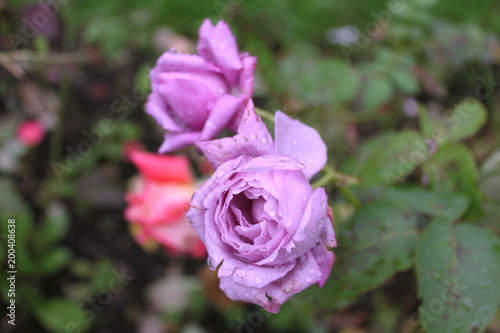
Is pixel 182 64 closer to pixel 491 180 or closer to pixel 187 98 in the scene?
pixel 187 98

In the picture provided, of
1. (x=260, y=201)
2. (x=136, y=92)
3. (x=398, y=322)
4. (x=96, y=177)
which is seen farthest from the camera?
(x=136, y=92)

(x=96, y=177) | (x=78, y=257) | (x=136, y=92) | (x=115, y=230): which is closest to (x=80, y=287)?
(x=78, y=257)

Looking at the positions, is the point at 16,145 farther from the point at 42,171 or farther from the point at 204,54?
the point at 204,54

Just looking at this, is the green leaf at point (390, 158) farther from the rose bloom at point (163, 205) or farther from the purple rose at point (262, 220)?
the rose bloom at point (163, 205)

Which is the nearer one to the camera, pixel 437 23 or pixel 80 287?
pixel 437 23

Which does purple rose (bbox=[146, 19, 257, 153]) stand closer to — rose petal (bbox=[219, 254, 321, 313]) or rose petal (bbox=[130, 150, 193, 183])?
rose petal (bbox=[219, 254, 321, 313])

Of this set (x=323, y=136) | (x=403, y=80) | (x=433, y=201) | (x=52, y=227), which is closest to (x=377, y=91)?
(x=403, y=80)

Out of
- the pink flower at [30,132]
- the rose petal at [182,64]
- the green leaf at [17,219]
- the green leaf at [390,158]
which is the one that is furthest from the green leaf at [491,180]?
the pink flower at [30,132]
